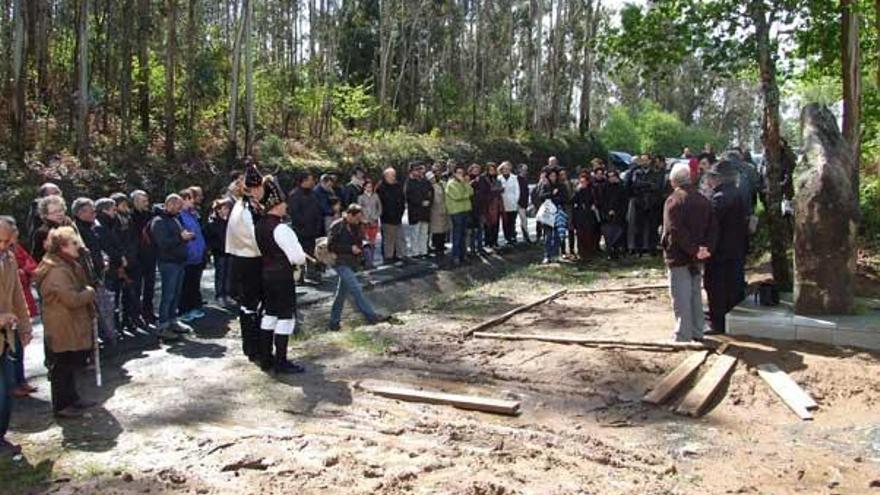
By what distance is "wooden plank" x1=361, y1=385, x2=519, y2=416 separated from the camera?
23.3ft

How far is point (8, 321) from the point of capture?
602 centimetres

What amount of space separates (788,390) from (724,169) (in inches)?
123

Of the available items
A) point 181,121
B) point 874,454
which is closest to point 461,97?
point 181,121

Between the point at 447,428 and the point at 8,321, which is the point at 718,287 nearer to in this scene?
the point at 447,428

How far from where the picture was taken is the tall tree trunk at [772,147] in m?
11.5

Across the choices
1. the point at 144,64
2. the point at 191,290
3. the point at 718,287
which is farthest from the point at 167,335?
the point at 144,64

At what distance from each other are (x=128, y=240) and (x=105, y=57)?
55.3 ft

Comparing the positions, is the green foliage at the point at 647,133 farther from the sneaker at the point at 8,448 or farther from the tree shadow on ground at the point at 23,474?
the tree shadow on ground at the point at 23,474

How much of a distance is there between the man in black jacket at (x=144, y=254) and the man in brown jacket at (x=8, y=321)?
3347mm

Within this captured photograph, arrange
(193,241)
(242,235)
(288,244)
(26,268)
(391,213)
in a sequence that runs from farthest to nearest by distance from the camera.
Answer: (391,213) → (193,241) → (242,235) → (288,244) → (26,268)

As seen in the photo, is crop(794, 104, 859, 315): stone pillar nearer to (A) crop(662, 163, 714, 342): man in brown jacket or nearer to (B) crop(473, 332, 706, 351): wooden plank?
(A) crop(662, 163, 714, 342): man in brown jacket

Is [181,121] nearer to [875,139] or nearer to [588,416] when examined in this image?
[875,139]

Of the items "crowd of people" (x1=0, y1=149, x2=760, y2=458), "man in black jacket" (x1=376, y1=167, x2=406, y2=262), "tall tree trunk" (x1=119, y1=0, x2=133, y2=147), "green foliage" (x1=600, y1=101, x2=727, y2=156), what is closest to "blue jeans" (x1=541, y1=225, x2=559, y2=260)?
"man in black jacket" (x1=376, y1=167, x2=406, y2=262)

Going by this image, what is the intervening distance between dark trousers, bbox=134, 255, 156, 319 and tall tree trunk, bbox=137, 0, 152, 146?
12924 mm
